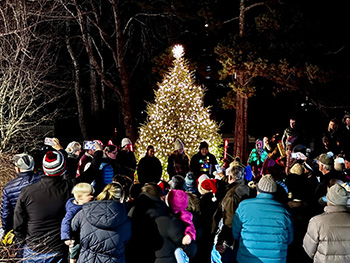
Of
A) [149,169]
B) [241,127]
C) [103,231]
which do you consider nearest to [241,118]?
[241,127]

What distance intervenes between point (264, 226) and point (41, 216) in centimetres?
254

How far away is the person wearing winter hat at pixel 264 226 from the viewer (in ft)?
17.1

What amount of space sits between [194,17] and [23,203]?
15641 mm

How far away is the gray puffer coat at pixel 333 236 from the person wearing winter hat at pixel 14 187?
350 cm

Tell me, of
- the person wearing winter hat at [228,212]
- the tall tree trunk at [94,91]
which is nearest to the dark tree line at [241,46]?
the tall tree trunk at [94,91]

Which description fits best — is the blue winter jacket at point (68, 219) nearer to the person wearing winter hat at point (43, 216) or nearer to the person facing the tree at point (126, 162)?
the person wearing winter hat at point (43, 216)

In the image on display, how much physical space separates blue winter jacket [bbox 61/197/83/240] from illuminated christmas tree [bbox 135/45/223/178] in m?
8.76

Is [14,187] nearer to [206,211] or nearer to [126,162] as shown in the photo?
[206,211]

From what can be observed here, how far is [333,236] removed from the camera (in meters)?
5.09

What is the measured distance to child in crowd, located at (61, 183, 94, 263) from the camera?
525cm

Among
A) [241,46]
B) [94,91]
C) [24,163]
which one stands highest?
[241,46]

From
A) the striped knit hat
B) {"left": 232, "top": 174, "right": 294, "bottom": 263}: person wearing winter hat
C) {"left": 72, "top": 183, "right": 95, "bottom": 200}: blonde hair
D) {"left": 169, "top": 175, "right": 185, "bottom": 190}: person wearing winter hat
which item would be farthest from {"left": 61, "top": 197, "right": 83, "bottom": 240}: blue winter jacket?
{"left": 232, "top": 174, "right": 294, "bottom": 263}: person wearing winter hat

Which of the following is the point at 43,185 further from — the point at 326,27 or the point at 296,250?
the point at 326,27

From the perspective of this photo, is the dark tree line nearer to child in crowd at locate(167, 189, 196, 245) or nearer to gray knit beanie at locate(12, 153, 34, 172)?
gray knit beanie at locate(12, 153, 34, 172)
